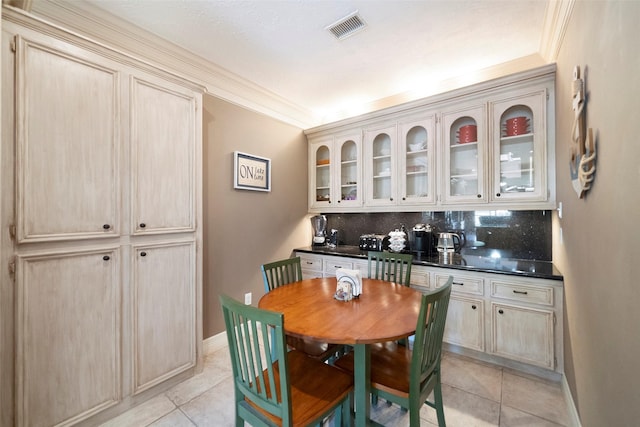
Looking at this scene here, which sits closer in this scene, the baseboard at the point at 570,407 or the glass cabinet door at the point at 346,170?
the baseboard at the point at 570,407

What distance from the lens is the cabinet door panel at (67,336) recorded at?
144 centimetres

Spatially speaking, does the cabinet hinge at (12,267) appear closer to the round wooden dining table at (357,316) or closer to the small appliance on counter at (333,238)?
the round wooden dining table at (357,316)

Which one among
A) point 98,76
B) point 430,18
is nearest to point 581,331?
point 430,18

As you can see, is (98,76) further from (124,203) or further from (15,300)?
(15,300)

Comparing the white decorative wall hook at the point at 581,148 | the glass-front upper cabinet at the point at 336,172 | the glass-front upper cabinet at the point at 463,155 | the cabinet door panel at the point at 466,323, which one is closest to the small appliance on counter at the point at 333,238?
the glass-front upper cabinet at the point at 336,172

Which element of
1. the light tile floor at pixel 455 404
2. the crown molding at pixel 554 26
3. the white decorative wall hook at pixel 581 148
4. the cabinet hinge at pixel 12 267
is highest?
the crown molding at pixel 554 26

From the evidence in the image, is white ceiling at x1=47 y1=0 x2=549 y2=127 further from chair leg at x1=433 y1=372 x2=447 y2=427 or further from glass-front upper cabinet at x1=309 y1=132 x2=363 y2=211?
chair leg at x1=433 y1=372 x2=447 y2=427

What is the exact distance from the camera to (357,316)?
145 cm

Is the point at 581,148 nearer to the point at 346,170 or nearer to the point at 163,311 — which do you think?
the point at 346,170

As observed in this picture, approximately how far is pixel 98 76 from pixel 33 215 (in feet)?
3.05

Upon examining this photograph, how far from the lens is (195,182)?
7.27 feet

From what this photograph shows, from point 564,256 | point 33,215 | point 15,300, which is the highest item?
point 33,215

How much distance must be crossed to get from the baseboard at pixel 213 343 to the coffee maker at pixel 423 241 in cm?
222

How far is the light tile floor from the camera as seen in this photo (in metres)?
1.71
